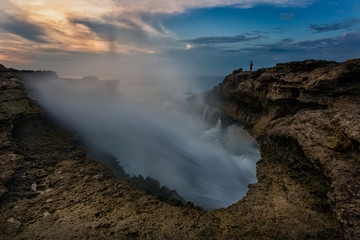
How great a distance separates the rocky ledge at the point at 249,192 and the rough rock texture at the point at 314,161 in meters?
0.02

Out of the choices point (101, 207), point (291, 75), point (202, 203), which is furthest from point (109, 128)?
point (291, 75)

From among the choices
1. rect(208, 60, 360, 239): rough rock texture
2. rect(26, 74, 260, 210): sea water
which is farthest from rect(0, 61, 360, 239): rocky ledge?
rect(26, 74, 260, 210): sea water

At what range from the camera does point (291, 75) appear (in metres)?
8.20

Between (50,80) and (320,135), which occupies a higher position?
(50,80)

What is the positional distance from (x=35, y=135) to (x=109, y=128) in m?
8.80

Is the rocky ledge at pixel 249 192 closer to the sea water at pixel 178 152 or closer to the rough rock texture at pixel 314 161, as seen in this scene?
the rough rock texture at pixel 314 161

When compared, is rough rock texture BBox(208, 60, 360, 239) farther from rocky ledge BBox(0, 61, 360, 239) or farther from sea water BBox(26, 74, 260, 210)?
sea water BBox(26, 74, 260, 210)

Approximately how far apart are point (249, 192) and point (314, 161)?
2029mm

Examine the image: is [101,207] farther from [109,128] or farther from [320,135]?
[109,128]

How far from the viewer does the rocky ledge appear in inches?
148

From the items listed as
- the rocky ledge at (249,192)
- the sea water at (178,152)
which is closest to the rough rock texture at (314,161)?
the rocky ledge at (249,192)

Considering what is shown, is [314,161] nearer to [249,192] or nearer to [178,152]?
[249,192]

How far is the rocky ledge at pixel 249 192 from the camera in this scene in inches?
148

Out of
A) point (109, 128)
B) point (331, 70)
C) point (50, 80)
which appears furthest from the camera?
point (50, 80)
